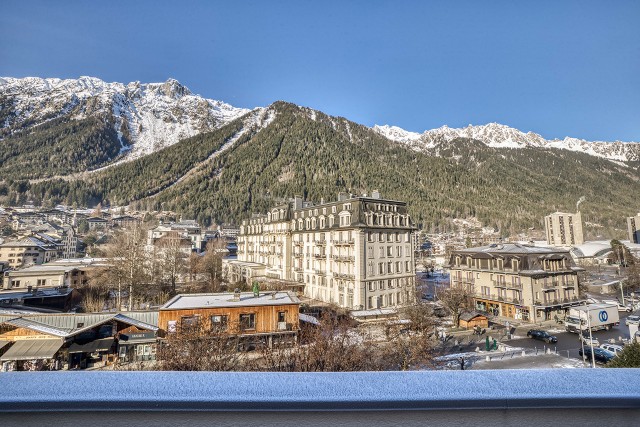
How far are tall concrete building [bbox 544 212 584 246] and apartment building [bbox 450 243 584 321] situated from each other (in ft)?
393

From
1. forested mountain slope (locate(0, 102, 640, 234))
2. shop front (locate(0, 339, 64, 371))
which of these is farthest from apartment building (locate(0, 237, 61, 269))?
forested mountain slope (locate(0, 102, 640, 234))

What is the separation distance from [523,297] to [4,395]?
38.9m

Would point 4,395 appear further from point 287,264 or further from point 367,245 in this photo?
point 287,264

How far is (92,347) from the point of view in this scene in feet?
64.2

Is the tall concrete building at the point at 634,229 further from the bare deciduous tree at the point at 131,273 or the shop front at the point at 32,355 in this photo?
the shop front at the point at 32,355

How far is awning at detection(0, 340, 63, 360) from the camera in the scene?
1791 cm

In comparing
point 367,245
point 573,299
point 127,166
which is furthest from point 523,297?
point 127,166

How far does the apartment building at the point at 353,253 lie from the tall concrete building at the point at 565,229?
12827 cm

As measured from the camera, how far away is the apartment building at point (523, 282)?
3278 cm

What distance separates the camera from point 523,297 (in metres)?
33.1

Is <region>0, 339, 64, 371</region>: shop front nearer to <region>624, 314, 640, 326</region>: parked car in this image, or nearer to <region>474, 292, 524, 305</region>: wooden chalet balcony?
<region>474, 292, 524, 305</region>: wooden chalet balcony

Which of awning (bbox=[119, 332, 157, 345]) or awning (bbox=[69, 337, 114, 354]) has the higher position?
awning (bbox=[119, 332, 157, 345])

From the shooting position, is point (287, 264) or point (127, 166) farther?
point (127, 166)

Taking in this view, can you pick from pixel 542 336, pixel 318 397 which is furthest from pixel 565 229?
pixel 318 397
